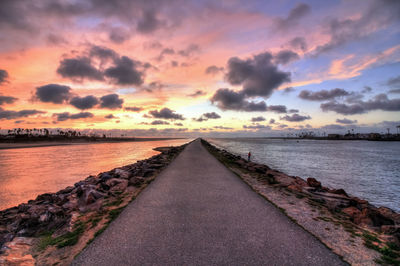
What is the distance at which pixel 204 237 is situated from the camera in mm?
4625

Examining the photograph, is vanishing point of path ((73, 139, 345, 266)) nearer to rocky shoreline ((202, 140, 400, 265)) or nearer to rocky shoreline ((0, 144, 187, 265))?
rocky shoreline ((202, 140, 400, 265))

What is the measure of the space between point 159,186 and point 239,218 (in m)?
5.43

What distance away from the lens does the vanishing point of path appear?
380 centimetres

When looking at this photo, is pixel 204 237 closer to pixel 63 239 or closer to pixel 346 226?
pixel 63 239

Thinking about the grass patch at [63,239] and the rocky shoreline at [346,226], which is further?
the grass patch at [63,239]

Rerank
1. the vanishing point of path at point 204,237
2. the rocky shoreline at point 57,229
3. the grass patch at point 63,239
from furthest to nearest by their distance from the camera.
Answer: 1. the grass patch at point 63,239
2. the rocky shoreline at point 57,229
3. the vanishing point of path at point 204,237

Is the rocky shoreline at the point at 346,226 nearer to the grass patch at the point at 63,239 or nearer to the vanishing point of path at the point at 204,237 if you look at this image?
the vanishing point of path at the point at 204,237

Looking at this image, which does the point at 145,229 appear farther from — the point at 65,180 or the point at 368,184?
the point at 368,184

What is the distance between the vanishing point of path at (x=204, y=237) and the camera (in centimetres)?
380

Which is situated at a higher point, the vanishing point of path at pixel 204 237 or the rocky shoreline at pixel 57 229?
the vanishing point of path at pixel 204 237

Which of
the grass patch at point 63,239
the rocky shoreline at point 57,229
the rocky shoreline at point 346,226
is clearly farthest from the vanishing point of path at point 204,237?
the grass patch at point 63,239

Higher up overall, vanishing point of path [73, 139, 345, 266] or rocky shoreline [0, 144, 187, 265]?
vanishing point of path [73, 139, 345, 266]

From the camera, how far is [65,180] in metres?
17.2

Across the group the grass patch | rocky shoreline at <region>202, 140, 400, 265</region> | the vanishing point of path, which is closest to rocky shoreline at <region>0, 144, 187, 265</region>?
the grass patch
